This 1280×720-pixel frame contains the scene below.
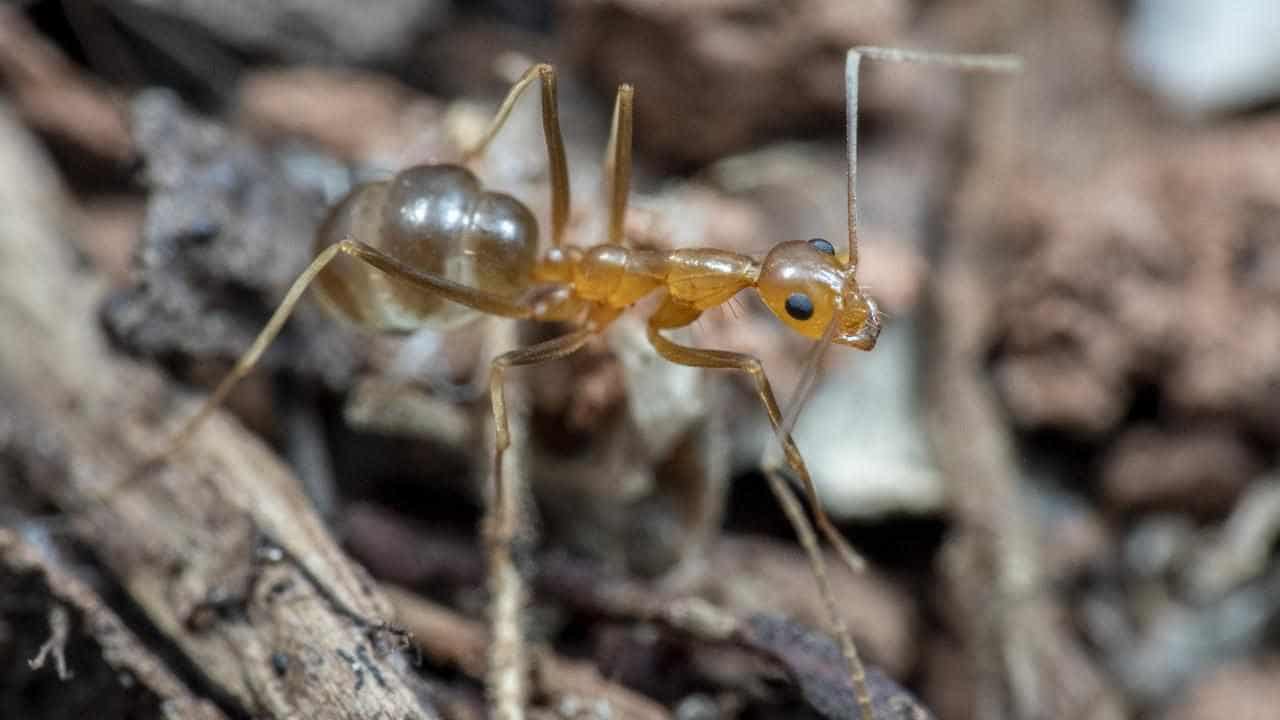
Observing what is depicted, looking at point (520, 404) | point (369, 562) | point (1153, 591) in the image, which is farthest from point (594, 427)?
point (1153, 591)

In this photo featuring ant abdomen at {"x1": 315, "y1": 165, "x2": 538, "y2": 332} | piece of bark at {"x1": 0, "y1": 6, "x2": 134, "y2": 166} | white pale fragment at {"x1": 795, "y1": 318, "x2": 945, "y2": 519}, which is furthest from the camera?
piece of bark at {"x1": 0, "y1": 6, "x2": 134, "y2": 166}

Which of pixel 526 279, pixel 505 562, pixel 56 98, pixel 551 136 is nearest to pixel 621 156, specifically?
pixel 551 136

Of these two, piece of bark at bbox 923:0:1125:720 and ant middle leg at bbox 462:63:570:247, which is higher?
ant middle leg at bbox 462:63:570:247

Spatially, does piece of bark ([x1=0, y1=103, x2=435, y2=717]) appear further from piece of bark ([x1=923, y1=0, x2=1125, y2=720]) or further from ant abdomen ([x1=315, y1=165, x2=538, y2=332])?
piece of bark ([x1=923, y1=0, x2=1125, y2=720])

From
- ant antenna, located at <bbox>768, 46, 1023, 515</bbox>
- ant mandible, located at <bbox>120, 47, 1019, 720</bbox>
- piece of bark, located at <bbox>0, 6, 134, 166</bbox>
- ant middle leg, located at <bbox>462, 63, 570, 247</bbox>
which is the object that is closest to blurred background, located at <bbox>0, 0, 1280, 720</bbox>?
piece of bark, located at <bbox>0, 6, 134, 166</bbox>

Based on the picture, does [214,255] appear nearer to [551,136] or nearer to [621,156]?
[551,136]

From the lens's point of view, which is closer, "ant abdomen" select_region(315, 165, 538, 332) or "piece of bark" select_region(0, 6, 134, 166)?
"ant abdomen" select_region(315, 165, 538, 332)

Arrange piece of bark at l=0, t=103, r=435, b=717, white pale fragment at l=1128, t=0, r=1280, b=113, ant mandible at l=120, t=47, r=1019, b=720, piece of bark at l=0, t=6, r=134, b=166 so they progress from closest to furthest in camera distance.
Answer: piece of bark at l=0, t=103, r=435, b=717
ant mandible at l=120, t=47, r=1019, b=720
piece of bark at l=0, t=6, r=134, b=166
white pale fragment at l=1128, t=0, r=1280, b=113

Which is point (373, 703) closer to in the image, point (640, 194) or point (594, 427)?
point (594, 427)

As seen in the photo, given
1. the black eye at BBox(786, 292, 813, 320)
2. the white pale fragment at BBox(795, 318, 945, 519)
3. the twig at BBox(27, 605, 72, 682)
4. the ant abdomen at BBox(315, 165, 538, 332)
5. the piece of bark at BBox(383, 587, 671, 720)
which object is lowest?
the piece of bark at BBox(383, 587, 671, 720)
